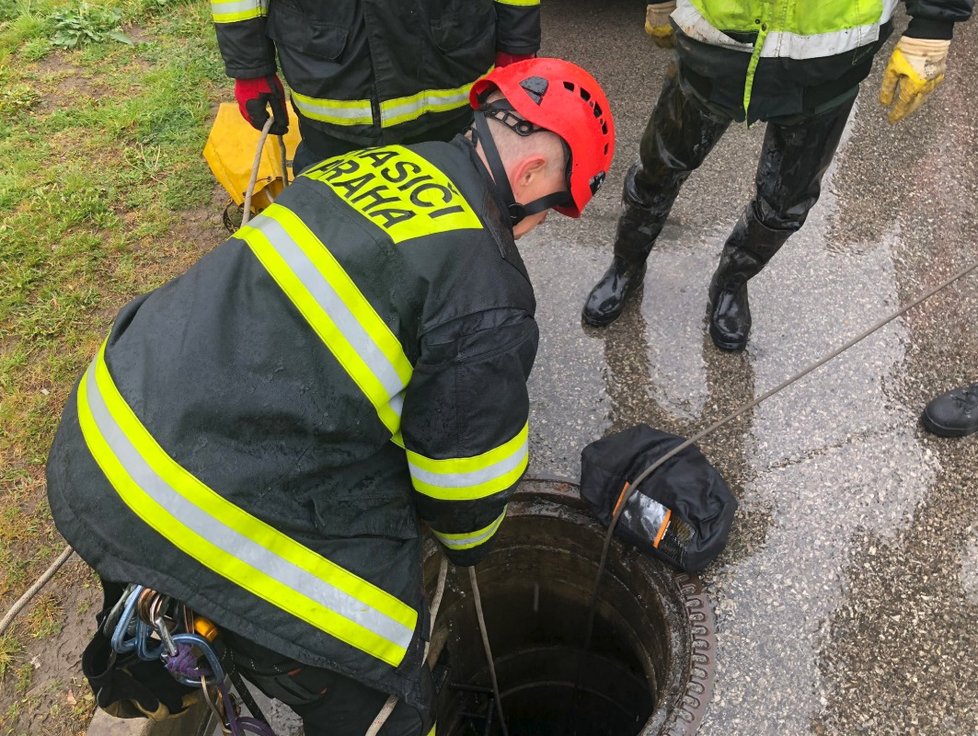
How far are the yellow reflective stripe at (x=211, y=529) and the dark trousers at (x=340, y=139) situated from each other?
154 cm

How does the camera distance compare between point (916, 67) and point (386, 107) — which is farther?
point (386, 107)

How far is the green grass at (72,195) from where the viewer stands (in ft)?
9.06

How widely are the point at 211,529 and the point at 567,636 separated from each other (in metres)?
2.23

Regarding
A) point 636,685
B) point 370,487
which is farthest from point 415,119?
point 636,685

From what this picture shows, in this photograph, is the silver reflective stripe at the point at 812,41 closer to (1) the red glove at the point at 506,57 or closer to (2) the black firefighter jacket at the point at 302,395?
(1) the red glove at the point at 506,57

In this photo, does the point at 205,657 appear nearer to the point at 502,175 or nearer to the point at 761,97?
the point at 502,175

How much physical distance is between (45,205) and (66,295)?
2.48 feet

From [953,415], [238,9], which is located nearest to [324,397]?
[238,9]

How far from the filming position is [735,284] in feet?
9.91

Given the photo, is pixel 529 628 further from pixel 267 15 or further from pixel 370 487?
pixel 267 15

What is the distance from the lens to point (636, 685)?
306 centimetres

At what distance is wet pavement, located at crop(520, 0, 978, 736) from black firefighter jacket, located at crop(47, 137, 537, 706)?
1.21 m

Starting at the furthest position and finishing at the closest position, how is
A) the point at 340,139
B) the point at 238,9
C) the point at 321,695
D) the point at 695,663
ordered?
the point at 340,139, the point at 238,9, the point at 695,663, the point at 321,695

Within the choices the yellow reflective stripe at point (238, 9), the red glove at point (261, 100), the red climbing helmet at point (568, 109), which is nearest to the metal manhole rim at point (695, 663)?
the red climbing helmet at point (568, 109)
